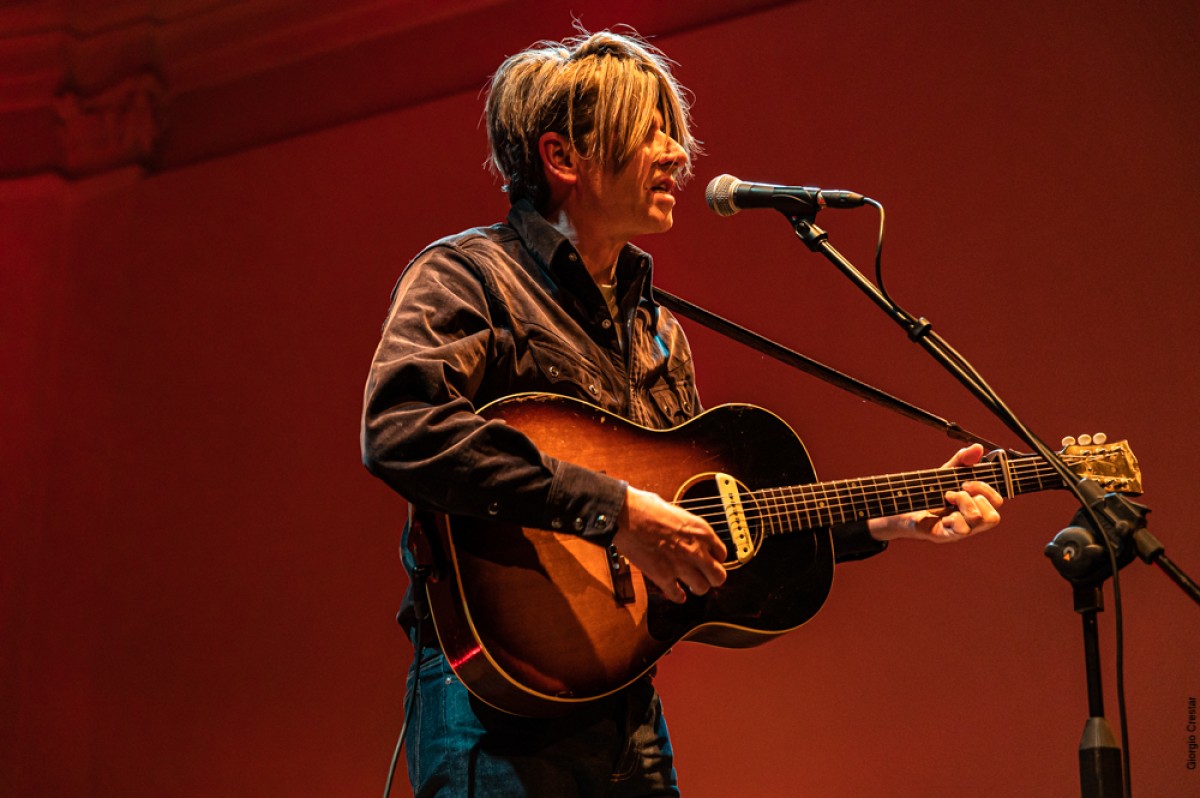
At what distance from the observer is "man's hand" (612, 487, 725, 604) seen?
174 centimetres

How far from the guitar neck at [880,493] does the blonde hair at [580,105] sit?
76 centimetres

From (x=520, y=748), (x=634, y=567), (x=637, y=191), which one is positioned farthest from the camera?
(x=637, y=191)

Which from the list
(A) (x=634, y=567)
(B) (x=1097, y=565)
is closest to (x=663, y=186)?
(A) (x=634, y=567)

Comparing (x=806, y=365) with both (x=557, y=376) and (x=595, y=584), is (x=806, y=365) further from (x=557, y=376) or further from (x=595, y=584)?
(x=595, y=584)

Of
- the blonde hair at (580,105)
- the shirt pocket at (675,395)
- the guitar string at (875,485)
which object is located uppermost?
the blonde hair at (580,105)

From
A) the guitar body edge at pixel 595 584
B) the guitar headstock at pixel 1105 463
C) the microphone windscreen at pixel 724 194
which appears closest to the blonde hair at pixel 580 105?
the microphone windscreen at pixel 724 194

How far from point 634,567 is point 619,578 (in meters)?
0.04

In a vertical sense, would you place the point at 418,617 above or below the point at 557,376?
below

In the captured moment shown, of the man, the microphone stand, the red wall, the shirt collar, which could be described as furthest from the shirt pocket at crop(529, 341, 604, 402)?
the red wall

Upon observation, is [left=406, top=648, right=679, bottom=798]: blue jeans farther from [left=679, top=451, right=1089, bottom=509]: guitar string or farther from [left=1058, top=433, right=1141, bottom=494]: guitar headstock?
[left=1058, top=433, right=1141, bottom=494]: guitar headstock

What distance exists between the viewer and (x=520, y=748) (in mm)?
1815

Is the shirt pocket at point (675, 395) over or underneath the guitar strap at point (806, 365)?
underneath

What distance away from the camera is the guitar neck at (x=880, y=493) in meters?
2.08

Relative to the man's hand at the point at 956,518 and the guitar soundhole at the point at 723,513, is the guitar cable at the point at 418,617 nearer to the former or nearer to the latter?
the guitar soundhole at the point at 723,513
